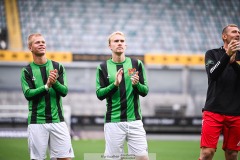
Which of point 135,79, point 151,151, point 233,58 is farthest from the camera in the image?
point 151,151

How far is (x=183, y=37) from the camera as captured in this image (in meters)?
20.7

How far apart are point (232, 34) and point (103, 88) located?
1.51 m

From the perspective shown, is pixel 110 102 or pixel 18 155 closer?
pixel 110 102

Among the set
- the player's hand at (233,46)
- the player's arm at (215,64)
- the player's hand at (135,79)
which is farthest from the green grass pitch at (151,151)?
the player's hand at (233,46)

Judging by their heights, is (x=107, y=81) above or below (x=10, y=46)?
below

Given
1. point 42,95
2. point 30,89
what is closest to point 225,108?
point 42,95

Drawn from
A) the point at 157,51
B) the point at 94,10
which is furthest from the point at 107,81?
the point at 94,10

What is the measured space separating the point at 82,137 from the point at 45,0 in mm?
8705

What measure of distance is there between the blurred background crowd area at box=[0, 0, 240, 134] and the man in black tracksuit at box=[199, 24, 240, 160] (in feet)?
34.8

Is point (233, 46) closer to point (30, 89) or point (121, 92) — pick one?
point (121, 92)

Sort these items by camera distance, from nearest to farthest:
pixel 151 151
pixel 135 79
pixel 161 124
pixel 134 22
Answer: pixel 135 79, pixel 151 151, pixel 161 124, pixel 134 22

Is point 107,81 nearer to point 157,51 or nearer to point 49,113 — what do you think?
point 49,113

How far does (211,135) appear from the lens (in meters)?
5.20

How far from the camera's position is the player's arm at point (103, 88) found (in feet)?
16.8
